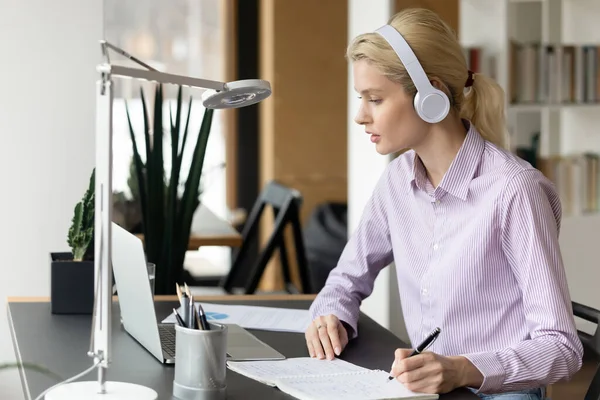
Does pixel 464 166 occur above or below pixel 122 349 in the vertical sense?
above

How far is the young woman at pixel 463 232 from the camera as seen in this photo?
1730 mm

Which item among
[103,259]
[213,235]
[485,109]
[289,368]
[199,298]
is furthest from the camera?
[213,235]

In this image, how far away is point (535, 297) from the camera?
1758 mm

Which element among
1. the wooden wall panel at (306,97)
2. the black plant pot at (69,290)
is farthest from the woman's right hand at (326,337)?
the wooden wall panel at (306,97)

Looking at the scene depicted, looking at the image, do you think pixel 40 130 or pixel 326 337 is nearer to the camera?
pixel 326 337

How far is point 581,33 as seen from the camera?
168 inches

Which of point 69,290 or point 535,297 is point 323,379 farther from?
point 69,290

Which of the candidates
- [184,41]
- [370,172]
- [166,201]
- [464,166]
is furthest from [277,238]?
[184,41]

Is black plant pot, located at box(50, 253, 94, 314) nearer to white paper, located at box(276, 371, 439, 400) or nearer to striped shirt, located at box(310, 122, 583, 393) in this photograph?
striped shirt, located at box(310, 122, 583, 393)

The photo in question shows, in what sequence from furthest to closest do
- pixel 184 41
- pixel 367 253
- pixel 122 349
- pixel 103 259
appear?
pixel 184 41 → pixel 367 253 → pixel 122 349 → pixel 103 259

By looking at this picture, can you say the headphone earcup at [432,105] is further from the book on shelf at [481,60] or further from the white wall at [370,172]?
the book on shelf at [481,60]

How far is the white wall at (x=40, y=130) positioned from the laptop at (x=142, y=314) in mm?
653

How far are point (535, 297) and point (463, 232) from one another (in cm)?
23

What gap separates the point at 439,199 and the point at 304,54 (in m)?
4.39
